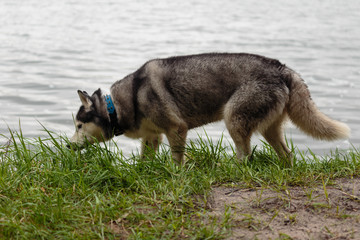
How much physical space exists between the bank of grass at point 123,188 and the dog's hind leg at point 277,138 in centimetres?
20

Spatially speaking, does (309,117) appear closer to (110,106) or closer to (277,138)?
(277,138)

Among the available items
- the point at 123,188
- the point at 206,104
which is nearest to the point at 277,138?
the point at 206,104

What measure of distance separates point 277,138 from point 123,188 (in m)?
2.14

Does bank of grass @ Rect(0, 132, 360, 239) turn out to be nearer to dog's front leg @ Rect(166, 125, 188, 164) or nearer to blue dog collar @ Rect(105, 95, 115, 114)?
dog's front leg @ Rect(166, 125, 188, 164)

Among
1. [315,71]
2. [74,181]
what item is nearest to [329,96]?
[315,71]

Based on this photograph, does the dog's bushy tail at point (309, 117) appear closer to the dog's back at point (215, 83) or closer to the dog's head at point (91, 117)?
the dog's back at point (215, 83)

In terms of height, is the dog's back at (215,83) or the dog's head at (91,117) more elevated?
the dog's back at (215,83)

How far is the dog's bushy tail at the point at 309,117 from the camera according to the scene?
5.23 meters

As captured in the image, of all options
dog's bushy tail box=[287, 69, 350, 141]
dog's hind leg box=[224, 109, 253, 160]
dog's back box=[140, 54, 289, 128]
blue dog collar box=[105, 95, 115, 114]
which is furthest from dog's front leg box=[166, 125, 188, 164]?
dog's bushy tail box=[287, 69, 350, 141]

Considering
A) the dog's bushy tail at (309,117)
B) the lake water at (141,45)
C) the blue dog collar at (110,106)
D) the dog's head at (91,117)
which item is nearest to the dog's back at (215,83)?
the dog's bushy tail at (309,117)

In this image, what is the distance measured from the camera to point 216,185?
4.60 metres

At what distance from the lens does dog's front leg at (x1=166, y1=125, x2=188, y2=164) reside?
5.27 metres

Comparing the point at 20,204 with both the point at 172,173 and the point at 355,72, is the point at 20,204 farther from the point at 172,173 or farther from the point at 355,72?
the point at 355,72

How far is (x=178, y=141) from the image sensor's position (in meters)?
5.50
